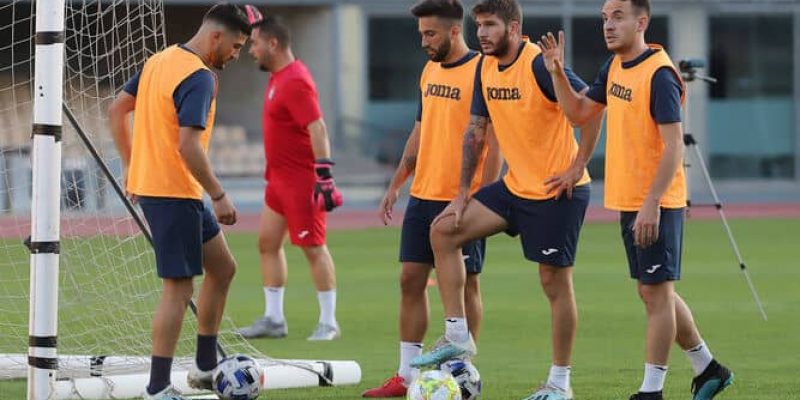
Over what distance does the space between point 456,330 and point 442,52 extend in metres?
1.68

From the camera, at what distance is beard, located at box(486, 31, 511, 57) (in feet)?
31.0

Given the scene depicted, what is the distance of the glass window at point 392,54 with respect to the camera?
130 ft

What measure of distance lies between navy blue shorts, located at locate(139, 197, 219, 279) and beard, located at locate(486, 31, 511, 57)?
1.87 metres

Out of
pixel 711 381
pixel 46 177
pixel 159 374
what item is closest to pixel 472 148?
pixel 711 381

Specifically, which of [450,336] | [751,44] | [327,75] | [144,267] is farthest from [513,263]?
[751,44]

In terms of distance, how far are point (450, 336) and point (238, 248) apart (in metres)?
14.4

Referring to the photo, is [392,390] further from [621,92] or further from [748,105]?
[748,105]

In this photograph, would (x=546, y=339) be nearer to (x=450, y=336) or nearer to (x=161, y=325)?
(x=450, y=336)

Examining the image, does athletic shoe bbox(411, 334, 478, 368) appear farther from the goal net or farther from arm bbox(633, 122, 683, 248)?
arm bbox(633, 122, 683, 248)

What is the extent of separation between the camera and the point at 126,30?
11.4m

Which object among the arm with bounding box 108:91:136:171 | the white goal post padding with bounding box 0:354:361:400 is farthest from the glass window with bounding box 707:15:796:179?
the arm with bounding box 108:91:136:171

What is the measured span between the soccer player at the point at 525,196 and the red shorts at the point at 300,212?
3732 millimetres

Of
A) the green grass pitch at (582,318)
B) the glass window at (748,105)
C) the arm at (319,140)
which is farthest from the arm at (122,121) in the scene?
the glass window at (748,105)

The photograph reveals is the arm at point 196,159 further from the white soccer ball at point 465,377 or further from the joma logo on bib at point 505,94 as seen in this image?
the joma logo on bib at point 505,94
